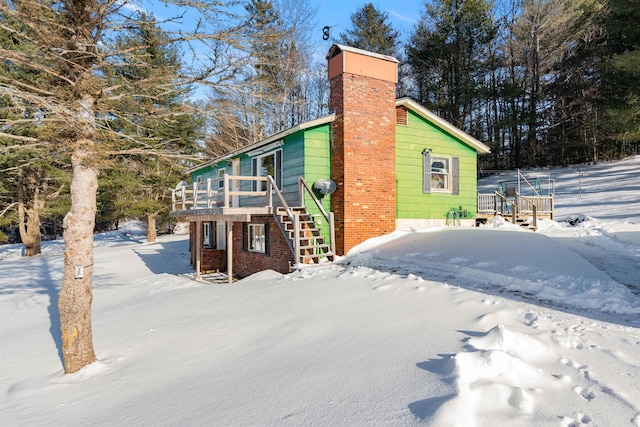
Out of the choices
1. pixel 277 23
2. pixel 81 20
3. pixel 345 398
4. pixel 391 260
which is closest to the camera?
pixel 345 398

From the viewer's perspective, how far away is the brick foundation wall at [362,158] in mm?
10453

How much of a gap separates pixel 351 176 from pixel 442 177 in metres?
4.32

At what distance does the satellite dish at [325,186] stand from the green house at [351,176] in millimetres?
28

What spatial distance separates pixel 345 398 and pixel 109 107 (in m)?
5.23

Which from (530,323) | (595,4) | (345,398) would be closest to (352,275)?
(530,323)

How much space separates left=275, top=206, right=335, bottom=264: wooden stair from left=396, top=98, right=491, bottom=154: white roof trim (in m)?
4.69

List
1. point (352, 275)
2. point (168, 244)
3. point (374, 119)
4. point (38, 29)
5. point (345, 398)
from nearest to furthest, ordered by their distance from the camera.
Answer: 1. point (345, 398)
2. point (38, 29)
3. point (352, 275)
4. point (374, 119)
5. point (168, 244)

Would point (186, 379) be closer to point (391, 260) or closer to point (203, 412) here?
point (203, 412)

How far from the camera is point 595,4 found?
2539 cm

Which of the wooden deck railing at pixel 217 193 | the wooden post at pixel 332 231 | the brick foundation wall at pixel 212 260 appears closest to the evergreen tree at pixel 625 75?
the wooden post at pixel 332 231

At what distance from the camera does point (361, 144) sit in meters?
10.7

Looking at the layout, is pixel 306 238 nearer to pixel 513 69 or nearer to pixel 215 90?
pixel 215 90

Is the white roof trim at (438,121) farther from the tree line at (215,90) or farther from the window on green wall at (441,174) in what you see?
the tree line at (215,90)

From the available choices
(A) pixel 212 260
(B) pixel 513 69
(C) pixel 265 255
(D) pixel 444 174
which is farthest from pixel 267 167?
(B) pixel 513 69
